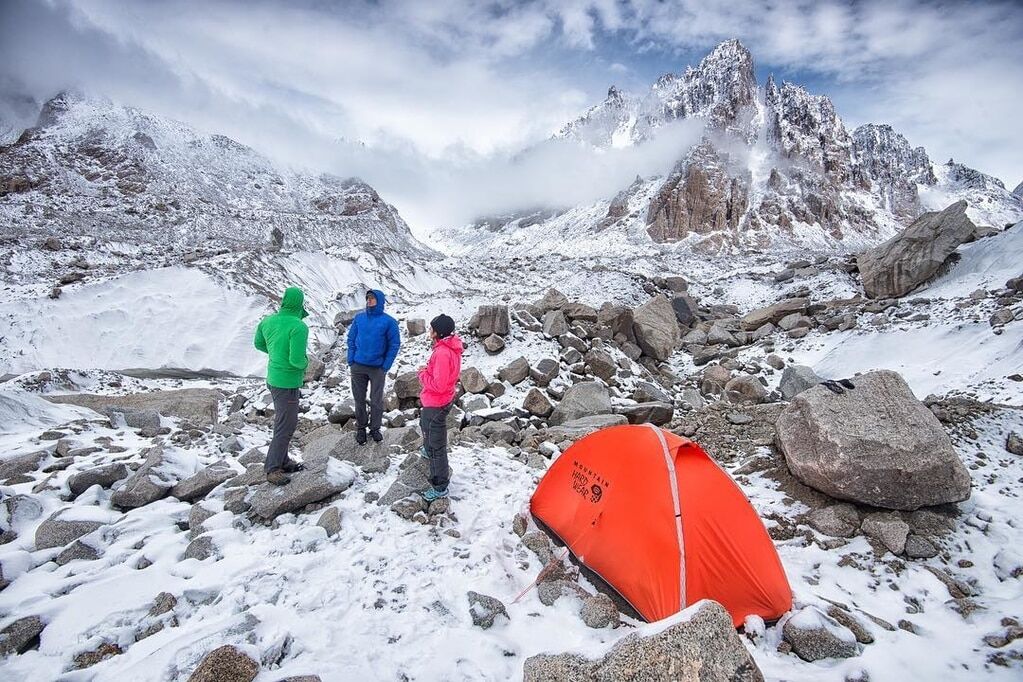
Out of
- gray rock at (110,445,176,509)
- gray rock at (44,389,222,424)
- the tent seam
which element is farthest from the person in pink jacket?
gray rock at (44,389,222,424)

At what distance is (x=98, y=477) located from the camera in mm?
5672

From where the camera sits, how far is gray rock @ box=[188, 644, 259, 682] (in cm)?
304

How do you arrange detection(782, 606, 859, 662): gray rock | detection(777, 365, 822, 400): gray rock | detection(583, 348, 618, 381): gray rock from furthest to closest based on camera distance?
detection(583, 348, 618, 381): gray rock, detection(777, 365, 822, 400): gray rock, detection(782, 606, 859, 662): gray rock

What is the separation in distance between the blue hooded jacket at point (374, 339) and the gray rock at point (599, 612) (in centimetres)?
Answer: 407

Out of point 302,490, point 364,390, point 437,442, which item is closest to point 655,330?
point 364,390

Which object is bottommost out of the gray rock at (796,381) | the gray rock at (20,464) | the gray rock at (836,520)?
the gray rock at (836,520)

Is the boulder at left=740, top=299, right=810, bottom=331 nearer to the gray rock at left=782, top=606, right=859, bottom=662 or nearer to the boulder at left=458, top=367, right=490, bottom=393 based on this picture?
the boulder at left=458, top=367, right=490, bottom=393

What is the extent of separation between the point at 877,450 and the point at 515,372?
22.6 ft

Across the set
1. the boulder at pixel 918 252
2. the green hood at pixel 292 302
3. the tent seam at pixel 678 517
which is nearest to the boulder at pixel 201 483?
the green hood at pixel 292 302

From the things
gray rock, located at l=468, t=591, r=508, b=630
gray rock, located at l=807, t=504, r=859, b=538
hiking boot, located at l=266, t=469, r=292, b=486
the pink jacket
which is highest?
the pink jacket

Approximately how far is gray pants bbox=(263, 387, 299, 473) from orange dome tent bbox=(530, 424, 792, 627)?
3569 millimetres

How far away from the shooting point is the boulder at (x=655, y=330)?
14.8 m

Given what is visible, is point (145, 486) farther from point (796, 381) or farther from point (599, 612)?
point (796, 381)

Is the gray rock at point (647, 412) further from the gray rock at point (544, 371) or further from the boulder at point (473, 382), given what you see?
the boulder at point (473, 382)
